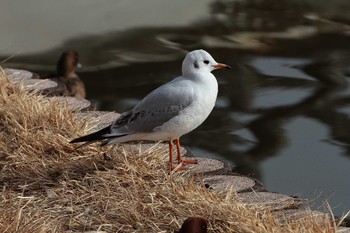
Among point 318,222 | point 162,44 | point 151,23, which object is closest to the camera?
point 318,222

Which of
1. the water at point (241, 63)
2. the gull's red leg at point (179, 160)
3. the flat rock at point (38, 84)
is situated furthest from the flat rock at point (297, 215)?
the flat rock at point (38, 84)

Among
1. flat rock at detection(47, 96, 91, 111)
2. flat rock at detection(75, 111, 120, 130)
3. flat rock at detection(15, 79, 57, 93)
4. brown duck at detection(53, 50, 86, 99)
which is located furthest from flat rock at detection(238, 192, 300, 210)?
brown duck at detection(53, 50, 86, 99)

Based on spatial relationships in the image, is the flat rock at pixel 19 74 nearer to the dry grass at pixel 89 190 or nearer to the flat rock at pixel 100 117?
the flat rock at pixel 100 117

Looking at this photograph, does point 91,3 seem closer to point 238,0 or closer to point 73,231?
point 238,0

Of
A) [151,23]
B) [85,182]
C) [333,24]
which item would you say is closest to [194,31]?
[151,23]

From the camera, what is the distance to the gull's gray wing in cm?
610

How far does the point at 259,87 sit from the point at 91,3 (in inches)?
119

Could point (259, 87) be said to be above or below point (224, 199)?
below

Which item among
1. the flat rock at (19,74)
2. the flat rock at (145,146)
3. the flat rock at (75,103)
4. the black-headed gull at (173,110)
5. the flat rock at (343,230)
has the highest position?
the black-headed gull at (173,110)

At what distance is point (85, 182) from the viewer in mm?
5953

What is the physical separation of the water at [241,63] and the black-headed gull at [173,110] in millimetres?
854

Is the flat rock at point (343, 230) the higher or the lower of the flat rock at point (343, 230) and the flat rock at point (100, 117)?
the higher

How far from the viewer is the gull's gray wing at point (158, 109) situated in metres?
6.10

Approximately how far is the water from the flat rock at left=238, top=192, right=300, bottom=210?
1.54ft
